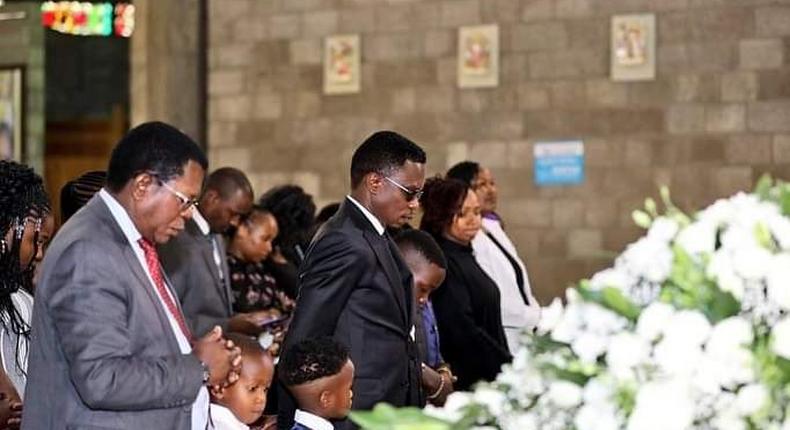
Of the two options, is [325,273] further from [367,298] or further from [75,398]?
[75,398]

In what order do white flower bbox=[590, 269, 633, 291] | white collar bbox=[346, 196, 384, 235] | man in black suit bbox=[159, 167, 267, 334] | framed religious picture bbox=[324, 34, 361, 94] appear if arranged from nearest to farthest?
white flower bbox=[590, 269, 633, 291] → white collar bbox=[346, 196, 384, 235] → man in black suit bbox=[159, 167, 267, 334] → framed religious picture bbox=[324, 34, 361, 94]

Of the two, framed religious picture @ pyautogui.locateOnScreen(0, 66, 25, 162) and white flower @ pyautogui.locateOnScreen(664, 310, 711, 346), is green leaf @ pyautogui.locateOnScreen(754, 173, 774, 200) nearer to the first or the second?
white flower @ pyautogui.locateOnScreen(664, 310, 711, 346)

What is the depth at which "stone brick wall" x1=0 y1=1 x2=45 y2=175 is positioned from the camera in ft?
44.0

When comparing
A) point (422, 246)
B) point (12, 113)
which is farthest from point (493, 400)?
point (12, 113)

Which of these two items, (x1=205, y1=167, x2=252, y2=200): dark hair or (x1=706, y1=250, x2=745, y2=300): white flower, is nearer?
(x1=706, y1=250, x2=745, y2=300): white flower

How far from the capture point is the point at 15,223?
4.02m

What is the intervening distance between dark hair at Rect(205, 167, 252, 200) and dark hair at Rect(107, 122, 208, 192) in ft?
9.75

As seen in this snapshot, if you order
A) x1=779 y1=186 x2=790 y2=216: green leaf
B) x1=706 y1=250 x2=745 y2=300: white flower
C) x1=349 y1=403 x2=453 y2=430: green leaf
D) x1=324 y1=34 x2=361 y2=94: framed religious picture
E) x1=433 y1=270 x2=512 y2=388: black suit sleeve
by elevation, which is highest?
x1=324 y1=34 x2=361 y2=94: framed religious picture

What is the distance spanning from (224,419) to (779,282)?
239cm

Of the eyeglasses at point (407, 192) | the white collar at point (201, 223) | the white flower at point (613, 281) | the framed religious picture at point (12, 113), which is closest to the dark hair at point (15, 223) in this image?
the eyeglasses at point (407, 192)

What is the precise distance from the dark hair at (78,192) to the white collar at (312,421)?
1.24 meters

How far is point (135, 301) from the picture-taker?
323 cm

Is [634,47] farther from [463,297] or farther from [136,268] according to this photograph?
[136,268]

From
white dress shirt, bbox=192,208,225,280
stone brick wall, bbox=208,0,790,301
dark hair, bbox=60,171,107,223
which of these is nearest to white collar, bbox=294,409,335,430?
dark hair, bbox=60,171,107,223
